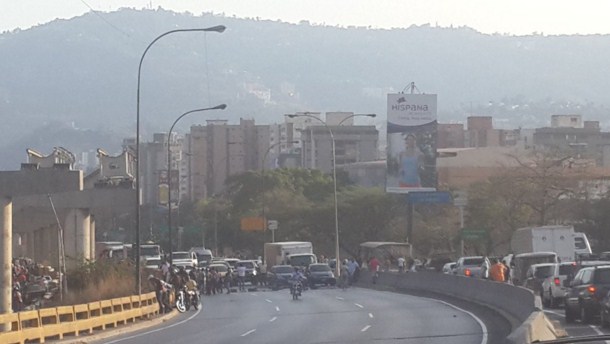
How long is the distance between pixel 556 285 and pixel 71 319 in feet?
48.6

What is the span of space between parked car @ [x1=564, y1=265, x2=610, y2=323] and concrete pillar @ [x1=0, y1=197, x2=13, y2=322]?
16.5 metres

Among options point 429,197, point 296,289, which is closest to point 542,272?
point 296,289

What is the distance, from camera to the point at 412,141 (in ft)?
245

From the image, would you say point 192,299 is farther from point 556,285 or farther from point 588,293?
point 588,293

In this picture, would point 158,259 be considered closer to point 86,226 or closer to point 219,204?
point 86,226

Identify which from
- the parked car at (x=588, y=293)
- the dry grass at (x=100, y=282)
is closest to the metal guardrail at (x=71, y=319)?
the dry grass at (x=100, y=282)

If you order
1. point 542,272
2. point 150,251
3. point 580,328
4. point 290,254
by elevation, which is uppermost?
point 542,272

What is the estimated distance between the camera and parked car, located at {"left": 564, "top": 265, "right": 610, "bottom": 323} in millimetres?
30219

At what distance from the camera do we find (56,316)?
3228 cm

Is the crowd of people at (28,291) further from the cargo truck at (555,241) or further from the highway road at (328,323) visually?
the cargo truck at (555,241)

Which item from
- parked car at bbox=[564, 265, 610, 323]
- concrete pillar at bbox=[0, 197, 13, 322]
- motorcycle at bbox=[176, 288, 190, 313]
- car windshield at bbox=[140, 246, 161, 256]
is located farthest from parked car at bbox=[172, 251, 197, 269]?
parked car at bbox=[564, 265, 610, 323]

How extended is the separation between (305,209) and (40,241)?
24055mm

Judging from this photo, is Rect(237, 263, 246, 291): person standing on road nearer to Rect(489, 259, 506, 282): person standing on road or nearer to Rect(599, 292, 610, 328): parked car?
Rect(489, 259, 506, 282): person standing on road

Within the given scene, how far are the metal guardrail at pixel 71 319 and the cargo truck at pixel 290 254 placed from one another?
3040 centimetres
